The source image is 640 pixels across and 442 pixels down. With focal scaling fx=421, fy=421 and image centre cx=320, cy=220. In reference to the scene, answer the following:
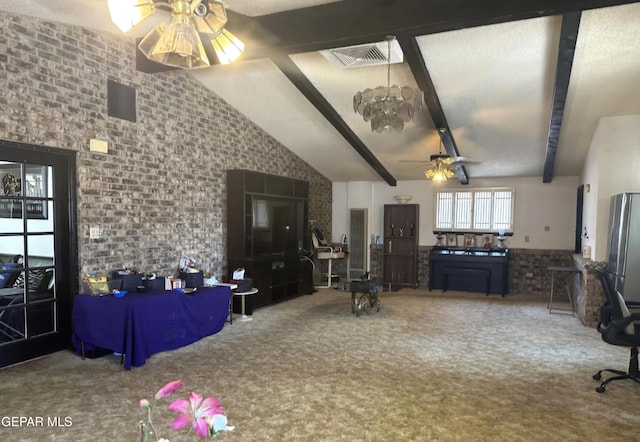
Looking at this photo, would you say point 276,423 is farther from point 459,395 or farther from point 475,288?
point 475,288

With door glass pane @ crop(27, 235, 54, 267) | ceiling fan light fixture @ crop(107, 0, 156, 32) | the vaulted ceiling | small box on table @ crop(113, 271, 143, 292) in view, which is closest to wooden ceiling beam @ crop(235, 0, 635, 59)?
the vaulted ceiling

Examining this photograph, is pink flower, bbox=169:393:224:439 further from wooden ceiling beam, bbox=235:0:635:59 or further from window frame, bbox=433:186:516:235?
window frame, bbox=433:186:516:235

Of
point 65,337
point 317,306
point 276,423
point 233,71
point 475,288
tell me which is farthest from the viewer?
point 475,288

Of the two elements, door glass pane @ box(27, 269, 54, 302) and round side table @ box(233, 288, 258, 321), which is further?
round side table @ box(233, 288, 258, 321)

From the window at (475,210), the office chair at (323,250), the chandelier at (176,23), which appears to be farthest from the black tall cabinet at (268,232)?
the chandelier at (176,23)

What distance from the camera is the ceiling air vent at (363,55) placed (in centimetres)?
411

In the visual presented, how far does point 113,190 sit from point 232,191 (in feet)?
6.33

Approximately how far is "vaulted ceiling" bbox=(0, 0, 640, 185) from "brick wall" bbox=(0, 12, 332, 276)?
26 cm

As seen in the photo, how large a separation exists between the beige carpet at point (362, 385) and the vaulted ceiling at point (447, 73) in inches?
113

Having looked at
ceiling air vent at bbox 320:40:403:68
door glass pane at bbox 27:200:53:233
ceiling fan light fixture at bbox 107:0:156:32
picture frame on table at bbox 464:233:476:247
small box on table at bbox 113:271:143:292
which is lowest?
small box on table at bbox 113:271:143:292

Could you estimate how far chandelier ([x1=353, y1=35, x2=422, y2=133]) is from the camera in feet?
12.8

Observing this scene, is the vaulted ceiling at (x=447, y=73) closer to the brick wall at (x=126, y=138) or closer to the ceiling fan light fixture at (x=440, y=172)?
the brick wall at (x=126, y=138)

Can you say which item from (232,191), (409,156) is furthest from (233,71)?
(409,156)

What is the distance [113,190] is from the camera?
15.1 feet
